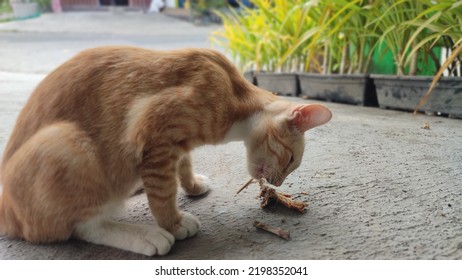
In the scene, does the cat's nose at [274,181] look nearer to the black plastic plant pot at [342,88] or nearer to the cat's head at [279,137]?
the cat's head at [279,137]

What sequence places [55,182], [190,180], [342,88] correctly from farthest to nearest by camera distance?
[342,88], [190,180], [55,182]

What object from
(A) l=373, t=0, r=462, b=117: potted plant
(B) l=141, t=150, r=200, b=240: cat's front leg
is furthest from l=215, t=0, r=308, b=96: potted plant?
(B) l=141, t=150, r=200, b=240: cat's front leg

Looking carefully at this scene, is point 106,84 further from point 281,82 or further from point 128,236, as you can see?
point 281,82

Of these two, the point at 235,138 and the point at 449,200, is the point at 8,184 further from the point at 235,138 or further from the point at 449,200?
the point at 449,200

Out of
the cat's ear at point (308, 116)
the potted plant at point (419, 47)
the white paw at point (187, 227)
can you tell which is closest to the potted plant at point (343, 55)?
the potted plant at point (419, 47)

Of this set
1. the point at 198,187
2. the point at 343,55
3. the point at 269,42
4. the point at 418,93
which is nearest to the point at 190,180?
the point at 198,187

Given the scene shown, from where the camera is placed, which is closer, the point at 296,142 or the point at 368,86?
the point at 296,142
